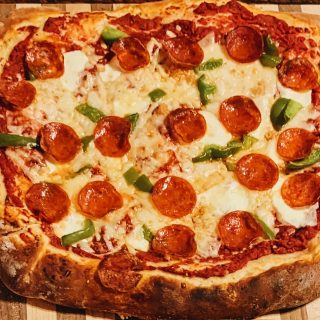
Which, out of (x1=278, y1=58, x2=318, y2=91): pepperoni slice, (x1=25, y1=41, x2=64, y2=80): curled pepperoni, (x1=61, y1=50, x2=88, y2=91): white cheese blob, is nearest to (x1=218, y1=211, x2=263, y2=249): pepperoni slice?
(x1=278, y1=58, x2=318, y2=91): pepperoni slice

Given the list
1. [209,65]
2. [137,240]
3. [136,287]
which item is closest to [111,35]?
[209,65]

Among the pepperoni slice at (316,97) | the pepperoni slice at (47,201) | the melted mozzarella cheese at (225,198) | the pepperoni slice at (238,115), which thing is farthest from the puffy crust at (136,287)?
the pepperoni slice at (316,97)

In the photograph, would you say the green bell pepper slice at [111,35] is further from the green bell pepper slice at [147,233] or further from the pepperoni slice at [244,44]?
the green bell pepper slice at [147,233]

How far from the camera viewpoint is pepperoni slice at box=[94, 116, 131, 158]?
13.8 ft

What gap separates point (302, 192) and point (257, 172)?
259mm

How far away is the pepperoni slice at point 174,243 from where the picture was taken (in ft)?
13.4

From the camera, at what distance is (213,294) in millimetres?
4020

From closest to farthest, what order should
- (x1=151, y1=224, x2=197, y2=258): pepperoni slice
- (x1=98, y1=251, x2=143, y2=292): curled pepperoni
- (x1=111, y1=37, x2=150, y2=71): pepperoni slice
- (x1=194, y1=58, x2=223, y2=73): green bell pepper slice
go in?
(x1=98, y1=251, x2=143, y2=292): curled pepperoni → (x1=151, y1=224, x2=197, y2=258): pepperoni slice → (x1=111, y1=37, x2=150, y2=71): pepperoni slice → (x1=194, y1=58, x2=223, y2=73): green bell pepper slice

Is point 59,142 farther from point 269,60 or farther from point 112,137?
point 269,60

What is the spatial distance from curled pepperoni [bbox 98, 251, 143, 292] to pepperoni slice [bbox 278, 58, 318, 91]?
1316 mm

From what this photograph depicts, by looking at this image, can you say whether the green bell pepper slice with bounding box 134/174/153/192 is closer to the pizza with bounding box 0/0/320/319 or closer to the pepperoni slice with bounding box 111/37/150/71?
the pizza with bounding box 0/0/320/319

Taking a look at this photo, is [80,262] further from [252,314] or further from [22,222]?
[252,314]

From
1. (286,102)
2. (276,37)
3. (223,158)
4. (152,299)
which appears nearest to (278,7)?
(276,37)

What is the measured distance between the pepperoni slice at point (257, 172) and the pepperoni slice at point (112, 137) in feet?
2.03
